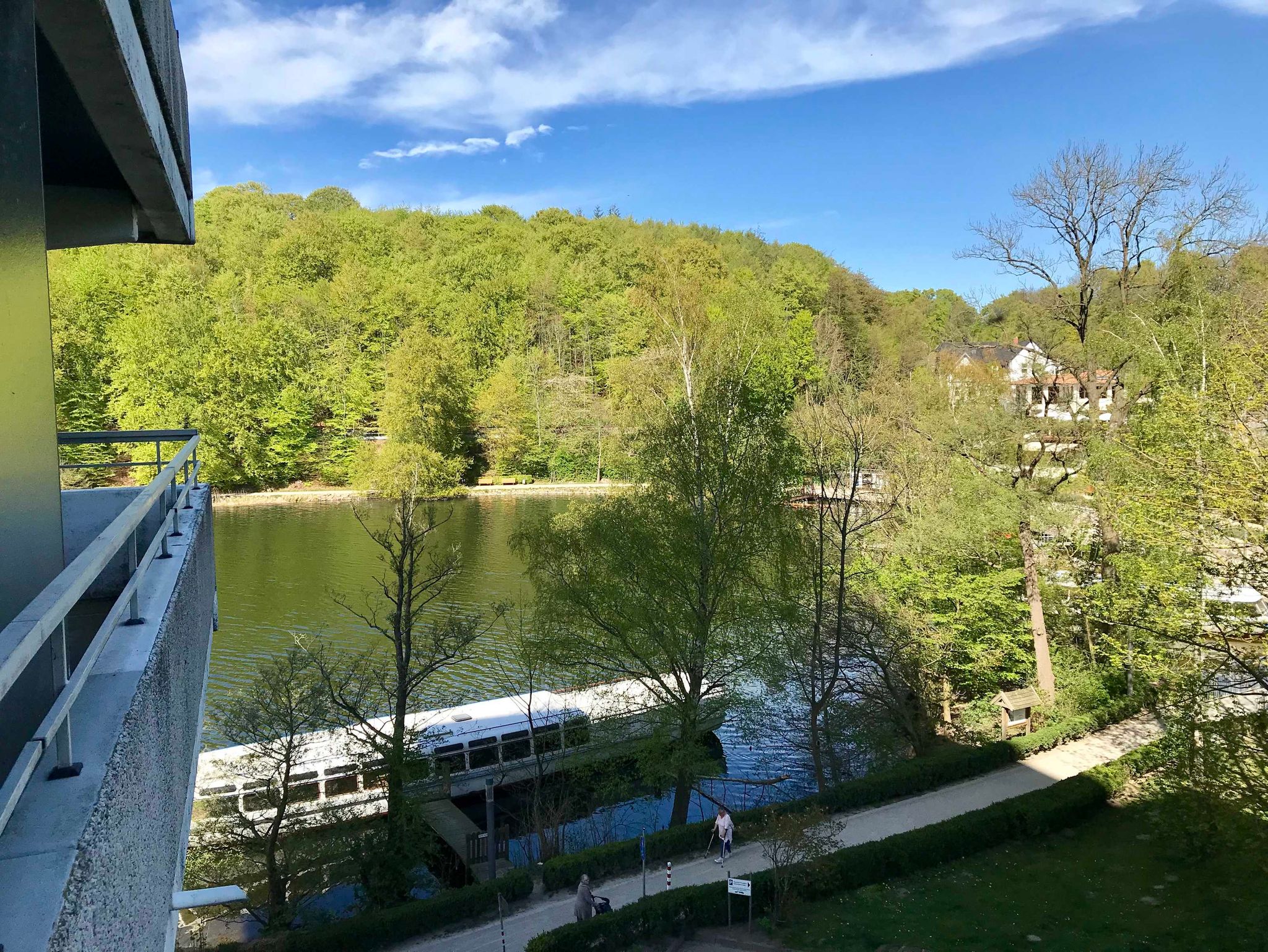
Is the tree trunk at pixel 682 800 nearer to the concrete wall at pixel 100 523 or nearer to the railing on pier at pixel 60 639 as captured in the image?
the concrete wall at pixel 100 523

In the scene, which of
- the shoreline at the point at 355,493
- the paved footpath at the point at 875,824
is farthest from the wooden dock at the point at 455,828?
the shoreline at the point at 355,493

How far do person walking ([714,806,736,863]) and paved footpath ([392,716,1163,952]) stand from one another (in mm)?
142

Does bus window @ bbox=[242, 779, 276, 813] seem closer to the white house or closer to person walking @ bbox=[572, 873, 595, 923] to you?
person walking @ bbox=[572, 873, 595, 923]

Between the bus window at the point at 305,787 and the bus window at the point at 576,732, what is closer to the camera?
the bus window at the point at 305,787

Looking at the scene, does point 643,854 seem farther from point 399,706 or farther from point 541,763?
point 541,763

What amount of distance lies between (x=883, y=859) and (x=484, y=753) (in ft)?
27.1

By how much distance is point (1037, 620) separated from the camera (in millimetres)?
16875

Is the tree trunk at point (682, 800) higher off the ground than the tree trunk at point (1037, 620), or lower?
lower

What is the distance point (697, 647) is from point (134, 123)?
482 inches

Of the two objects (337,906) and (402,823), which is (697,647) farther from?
(337,906)

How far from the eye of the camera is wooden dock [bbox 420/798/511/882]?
1375 centimetres

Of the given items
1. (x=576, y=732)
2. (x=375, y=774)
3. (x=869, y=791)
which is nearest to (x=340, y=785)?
(x=375, y=774)

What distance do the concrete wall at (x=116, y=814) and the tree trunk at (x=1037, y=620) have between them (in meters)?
16.6

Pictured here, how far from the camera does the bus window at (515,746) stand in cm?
1673
